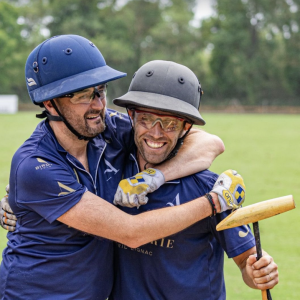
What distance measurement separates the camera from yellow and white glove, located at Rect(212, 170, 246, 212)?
2922 millimetres

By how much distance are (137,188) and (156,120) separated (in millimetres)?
509

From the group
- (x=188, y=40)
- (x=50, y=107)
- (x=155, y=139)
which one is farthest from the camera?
(x=188, y=40)

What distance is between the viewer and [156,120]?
10.7 ft

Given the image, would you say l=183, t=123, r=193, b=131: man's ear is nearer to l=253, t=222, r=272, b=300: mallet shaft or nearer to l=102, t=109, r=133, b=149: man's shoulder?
l=102, t=109, r=133, b=149: man's shoulder

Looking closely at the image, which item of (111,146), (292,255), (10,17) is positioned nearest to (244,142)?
(292,255)

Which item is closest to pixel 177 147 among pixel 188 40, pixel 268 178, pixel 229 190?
pixel 229 190

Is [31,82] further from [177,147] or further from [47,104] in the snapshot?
[177,147]

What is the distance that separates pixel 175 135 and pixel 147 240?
2.51ft

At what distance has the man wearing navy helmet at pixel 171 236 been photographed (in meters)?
3.09

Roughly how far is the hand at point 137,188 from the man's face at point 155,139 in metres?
0.17

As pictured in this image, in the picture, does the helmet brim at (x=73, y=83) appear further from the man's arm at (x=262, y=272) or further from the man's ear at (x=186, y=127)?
the man's arm at (x=262, y=272)

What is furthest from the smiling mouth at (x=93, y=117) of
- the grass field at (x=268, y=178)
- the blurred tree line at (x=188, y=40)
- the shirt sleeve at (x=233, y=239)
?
the blurred tree line at (x=188, y=40)

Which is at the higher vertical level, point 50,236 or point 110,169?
point 110,169

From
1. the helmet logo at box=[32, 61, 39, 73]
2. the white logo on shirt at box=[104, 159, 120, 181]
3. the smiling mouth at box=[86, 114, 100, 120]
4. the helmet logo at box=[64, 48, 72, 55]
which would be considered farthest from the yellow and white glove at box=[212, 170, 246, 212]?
the helmet logo at box=[32, 61, 39, 73]
